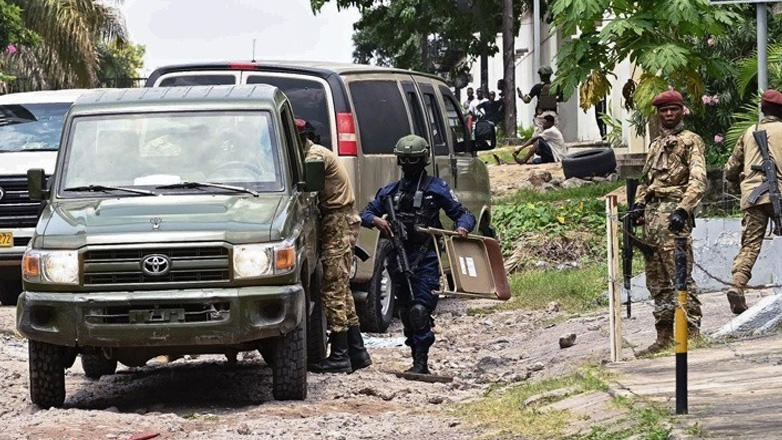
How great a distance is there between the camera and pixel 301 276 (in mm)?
10891

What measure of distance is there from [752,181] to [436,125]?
3.61 metres

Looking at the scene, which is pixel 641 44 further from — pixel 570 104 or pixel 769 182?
pixel 570 104

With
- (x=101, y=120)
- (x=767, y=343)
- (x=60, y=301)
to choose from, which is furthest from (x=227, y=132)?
(x=767, y=343)

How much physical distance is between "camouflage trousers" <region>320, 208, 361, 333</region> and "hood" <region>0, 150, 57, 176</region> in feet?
16.7

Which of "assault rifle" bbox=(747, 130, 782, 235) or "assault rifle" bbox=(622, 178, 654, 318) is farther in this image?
"assault rifle" bbox=(747, 130, 782, 235)

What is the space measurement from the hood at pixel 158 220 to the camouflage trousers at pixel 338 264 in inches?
61.3

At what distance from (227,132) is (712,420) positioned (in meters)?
4.28

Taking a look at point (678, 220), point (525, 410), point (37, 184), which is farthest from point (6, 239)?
point (525, 410)

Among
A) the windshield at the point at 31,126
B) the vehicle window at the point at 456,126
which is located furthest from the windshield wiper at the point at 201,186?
the windshield at the point at 31,126

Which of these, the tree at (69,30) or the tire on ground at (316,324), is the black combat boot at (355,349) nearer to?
the tire on ground at (316,324)

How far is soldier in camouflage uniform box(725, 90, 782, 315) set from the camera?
41.3ft

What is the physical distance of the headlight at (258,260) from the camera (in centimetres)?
1005

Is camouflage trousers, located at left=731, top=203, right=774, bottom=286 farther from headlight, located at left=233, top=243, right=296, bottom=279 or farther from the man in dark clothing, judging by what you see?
headlight, located at left=233, top=243, right=296, bottom=279

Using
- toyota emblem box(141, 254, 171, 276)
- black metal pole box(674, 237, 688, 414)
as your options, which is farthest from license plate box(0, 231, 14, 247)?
black metal pole box(674, 237, 688, 414)
